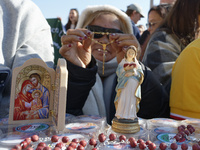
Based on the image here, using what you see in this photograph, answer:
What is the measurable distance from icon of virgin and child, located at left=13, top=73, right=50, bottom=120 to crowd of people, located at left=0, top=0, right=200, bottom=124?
15 mm

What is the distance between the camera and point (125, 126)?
825 mm

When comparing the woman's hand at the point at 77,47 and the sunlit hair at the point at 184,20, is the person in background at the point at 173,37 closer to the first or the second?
the sunlit hair at the point at 184,20

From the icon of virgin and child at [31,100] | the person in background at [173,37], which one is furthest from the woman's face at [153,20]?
the icon of virgin and child at [31,100]

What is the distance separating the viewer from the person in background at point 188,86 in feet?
3.50

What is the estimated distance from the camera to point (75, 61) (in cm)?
115

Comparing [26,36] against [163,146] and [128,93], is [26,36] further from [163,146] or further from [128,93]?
[163,146]

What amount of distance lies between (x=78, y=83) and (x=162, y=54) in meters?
0.80

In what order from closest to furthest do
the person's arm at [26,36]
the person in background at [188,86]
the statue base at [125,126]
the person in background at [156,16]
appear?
the statue base at [125,126] → the person in background at [188,86] → the person's arm at [26,36] → the person in background at [156,16]

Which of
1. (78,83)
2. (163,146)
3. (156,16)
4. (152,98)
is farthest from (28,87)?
(156,16)

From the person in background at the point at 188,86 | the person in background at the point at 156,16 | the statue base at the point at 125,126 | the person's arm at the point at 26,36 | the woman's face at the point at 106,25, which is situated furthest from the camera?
the person in background at the point at 156,16

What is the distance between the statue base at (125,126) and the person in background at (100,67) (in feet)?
1.15

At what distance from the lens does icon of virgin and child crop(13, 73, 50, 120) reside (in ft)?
2.93

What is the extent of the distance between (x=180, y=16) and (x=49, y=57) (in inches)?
44.8

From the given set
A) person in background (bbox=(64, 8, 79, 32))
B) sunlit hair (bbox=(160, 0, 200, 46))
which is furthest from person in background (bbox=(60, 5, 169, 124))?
person in background (bbox=(64, 8, 79, 32))
